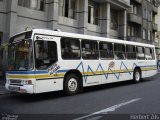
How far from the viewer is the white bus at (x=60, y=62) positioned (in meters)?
9.81

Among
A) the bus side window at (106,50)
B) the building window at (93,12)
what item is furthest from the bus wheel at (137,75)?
the building window at (93,12)

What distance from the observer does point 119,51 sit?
14.7 m

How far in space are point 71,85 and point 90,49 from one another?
7.23 feet

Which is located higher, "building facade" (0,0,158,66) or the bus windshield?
"building facade" (0,0,158,66)

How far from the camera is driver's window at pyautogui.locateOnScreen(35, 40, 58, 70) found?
9891 millimetres

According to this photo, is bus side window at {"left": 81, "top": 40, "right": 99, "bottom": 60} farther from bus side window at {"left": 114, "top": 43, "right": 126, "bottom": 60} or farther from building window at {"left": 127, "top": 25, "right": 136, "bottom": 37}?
building window at {"left": 127, "top": 25, "right": 136, "bottom": 37}

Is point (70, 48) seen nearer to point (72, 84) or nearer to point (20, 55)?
point (72, 84)

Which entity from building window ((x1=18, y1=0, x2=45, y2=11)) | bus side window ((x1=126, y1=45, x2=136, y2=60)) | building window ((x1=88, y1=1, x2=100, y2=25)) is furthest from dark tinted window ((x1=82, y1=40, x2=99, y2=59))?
building window ((x1=88, y1=1, x2=100, y2=25))

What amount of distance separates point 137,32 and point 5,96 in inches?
1237

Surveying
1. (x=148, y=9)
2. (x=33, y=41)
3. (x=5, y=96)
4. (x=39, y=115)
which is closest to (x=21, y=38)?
(x=33, y=41)

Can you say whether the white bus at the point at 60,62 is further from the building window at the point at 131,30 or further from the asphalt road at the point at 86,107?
the building window at the point at 131,30

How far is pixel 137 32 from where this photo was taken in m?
39.8

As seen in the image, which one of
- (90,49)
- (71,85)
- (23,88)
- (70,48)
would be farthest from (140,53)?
(23,88)

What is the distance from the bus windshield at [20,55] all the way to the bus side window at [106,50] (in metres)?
4.46
